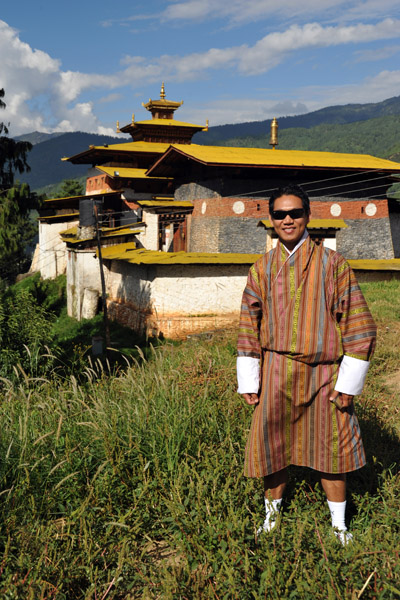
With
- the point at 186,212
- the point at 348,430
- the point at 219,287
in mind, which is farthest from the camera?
the point at 186,212

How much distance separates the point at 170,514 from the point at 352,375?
149cm

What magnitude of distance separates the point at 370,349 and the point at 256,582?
1456mm

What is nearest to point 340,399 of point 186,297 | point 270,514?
point 270,514

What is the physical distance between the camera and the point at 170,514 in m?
3.41

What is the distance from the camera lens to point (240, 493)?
11.6ft

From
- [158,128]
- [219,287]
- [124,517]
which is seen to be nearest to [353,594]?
[124,517]

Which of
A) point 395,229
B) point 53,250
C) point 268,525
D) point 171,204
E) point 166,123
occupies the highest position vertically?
point 166,123

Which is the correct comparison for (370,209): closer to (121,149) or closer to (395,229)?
(395,229)

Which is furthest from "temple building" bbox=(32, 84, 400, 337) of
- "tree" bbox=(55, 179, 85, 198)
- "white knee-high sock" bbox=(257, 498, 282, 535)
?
"tree" bbox=(55, 179, 85, 198)

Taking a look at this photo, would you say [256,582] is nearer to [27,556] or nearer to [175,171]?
[27,556]

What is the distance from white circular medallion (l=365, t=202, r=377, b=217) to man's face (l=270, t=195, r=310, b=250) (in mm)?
19857

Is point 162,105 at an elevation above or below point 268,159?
above

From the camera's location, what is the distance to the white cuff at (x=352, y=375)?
3133 millimetres

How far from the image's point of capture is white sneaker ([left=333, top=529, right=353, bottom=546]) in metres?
2.95
